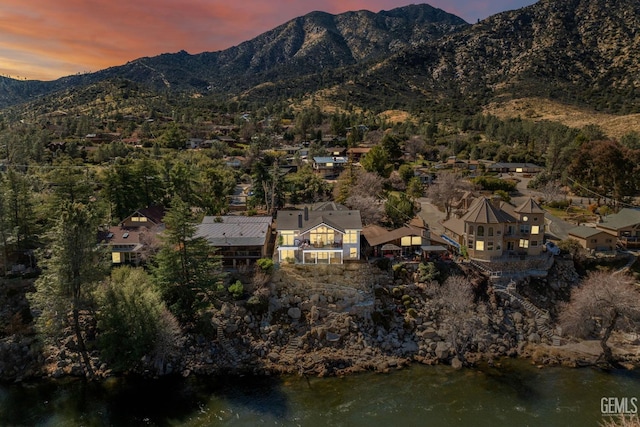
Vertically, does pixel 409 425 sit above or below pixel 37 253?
below

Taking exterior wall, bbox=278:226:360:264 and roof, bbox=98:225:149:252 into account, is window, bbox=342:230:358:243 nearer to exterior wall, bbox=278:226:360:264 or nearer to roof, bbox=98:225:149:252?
exterior wall, bbox=278:226:360:264

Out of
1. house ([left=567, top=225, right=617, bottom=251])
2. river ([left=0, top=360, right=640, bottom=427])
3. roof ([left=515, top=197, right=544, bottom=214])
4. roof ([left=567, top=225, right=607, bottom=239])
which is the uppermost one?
roof ([left=515, top=197, right=544, bottom=214])

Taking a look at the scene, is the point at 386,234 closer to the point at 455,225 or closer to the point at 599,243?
the point at 455,225

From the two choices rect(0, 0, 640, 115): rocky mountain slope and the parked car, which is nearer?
the parked car

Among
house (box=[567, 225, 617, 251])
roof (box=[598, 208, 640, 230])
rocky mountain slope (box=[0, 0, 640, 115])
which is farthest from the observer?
rocky mountain slope (box=[0, 0, 640, 115])

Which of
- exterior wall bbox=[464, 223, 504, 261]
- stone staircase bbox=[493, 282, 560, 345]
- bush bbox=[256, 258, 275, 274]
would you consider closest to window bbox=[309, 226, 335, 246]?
bush bbox=[256, 258, 275, 274]

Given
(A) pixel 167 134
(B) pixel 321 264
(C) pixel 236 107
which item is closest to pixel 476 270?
(B) pixel 321 264

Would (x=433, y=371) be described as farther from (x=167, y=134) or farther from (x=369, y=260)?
(x=167, y=134)
